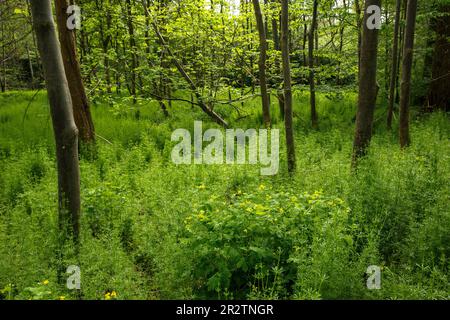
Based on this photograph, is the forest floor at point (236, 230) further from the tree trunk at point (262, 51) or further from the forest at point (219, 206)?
the tree trunk at point (262, 51)

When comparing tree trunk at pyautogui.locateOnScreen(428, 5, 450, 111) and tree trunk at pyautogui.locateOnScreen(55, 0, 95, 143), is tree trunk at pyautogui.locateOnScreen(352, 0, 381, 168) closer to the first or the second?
tree trunk at pyautogui.locateOnScreen(55, 0, 95, 143)

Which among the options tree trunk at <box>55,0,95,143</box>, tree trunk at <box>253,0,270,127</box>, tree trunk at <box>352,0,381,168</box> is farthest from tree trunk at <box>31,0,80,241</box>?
tree trunk at <box>253,0,270,127</box>

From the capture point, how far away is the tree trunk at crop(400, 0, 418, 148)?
7508 millimetres

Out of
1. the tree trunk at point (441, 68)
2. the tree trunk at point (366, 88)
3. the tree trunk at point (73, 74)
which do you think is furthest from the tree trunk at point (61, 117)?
the tree trunk at point (441, 68)

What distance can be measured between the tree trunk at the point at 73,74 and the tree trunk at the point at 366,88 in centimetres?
613

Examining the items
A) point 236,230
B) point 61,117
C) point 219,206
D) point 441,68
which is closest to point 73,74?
point 61,117

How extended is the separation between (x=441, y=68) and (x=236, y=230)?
461 inches

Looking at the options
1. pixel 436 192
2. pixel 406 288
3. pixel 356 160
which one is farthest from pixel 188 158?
pixel 406 288

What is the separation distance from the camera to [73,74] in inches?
307

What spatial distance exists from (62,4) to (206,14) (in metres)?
4.99

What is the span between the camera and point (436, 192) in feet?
16.2

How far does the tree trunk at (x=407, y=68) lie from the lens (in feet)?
24.6

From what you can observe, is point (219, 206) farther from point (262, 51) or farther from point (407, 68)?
point (407, 68)

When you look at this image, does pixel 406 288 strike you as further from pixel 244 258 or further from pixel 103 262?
pixel 103 262
